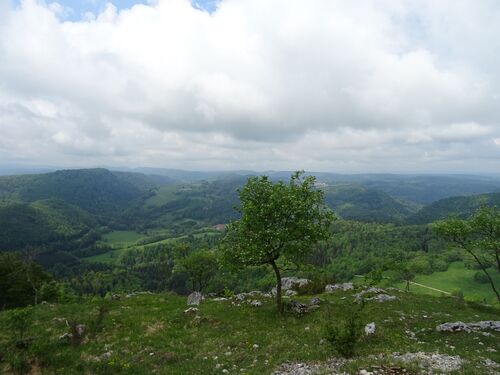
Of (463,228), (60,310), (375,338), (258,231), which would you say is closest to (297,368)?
(375,338)

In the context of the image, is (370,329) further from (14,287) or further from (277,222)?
(14,287)

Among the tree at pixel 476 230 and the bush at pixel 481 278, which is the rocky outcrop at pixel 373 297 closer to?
the tree at pixel 476 230

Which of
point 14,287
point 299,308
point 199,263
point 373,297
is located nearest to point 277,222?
point 299,308

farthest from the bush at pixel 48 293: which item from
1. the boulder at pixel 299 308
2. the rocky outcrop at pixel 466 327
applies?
the rocky outcrop at pixel 466 327

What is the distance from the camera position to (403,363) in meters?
17.6

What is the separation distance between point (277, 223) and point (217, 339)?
1258 cm

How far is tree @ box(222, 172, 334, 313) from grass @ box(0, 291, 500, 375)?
5.98 metres

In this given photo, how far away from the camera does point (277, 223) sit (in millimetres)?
33406

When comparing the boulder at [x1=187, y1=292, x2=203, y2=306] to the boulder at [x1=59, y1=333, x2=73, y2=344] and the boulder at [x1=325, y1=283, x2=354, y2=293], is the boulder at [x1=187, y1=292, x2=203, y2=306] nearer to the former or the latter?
the boulder at [x1=59, y1=333, x2=73, y2=344]

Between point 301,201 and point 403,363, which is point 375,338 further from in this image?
point 301,201

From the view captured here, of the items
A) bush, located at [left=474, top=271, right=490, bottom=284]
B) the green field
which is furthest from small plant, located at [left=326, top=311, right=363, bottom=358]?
bush, located at [left=474, top=271, right=490, bottom=284]

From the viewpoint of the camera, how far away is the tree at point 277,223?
1273 inches

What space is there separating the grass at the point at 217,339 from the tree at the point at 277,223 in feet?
19.6

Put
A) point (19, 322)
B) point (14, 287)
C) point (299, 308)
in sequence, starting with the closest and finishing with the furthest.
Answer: point (19, 322) → point (299, 308) → point (14, 287)
